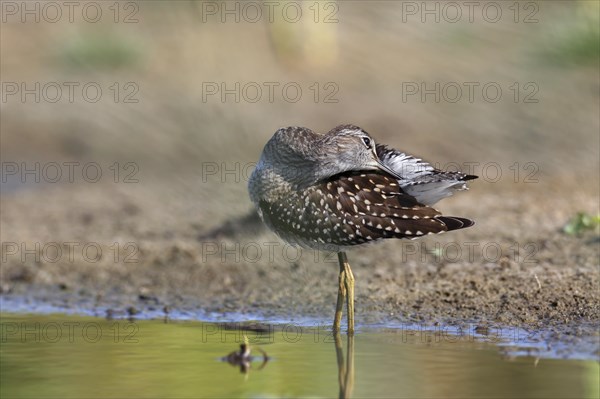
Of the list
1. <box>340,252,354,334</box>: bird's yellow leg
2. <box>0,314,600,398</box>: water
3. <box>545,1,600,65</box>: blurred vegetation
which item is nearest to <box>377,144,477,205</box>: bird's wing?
<box>340,252,354,334</box>: bird's yellow leg

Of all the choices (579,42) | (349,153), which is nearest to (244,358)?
(349,153)

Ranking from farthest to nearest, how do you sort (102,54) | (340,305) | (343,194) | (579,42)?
(102,54)
(579,42)
(340,305)
(343,194)

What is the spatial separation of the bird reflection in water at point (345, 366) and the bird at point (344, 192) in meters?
0.19

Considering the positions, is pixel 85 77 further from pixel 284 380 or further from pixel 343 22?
pixel 284 380

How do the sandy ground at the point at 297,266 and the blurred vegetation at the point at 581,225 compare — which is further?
the blurred vegetation at the point at 581,225

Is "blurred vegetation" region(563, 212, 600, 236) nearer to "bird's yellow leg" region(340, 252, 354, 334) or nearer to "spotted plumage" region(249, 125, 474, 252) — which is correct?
"spotted plumage" region(249, 125, 474, 252)

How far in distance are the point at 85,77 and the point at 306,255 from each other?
894 centimetres

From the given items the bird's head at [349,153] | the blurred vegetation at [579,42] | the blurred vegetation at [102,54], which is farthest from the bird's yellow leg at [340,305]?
the blurred vegetation at [102,54]

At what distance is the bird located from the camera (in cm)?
774

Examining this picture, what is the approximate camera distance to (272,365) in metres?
7.25

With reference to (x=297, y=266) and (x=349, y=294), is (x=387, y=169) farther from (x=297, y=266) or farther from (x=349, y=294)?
(x=297, y=266)

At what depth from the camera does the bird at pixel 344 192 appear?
25.4 ft

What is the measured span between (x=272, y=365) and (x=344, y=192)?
4.41ft

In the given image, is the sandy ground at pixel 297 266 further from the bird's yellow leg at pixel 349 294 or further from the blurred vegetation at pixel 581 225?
the bird's yellow leg at pixel 349 294
